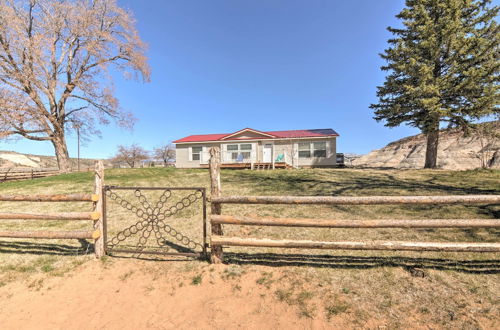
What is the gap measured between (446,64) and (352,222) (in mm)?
19242

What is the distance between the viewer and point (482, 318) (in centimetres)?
249

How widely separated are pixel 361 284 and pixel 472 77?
18847mm

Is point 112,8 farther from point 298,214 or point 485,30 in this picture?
point 485,30

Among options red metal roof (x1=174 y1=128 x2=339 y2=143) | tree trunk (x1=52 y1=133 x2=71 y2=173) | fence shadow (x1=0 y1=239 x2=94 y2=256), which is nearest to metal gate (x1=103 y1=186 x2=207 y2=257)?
fence shadow (x1=0 y1=239 x2=94 y2=256)

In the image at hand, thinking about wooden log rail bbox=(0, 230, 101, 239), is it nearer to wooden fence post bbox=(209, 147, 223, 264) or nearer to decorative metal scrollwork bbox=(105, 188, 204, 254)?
decorative metal scrollwork bbox=(105, 188, 204, 254)

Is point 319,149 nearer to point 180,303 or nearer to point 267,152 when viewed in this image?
point 267,152

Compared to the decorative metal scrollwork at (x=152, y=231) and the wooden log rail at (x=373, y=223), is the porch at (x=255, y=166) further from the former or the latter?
the wooden log rail at (x=373, y=223)

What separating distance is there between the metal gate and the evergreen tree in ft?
55.5

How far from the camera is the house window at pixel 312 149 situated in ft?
70.5

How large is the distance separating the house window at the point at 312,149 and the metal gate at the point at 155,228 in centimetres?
1555

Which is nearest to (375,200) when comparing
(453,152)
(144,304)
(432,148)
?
(144,304)

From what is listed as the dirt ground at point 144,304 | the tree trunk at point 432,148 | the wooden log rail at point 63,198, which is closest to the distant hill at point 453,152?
the tree trunk at point 432,148

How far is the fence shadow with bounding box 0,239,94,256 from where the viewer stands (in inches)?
173

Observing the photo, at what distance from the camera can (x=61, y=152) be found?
59.8 ft
